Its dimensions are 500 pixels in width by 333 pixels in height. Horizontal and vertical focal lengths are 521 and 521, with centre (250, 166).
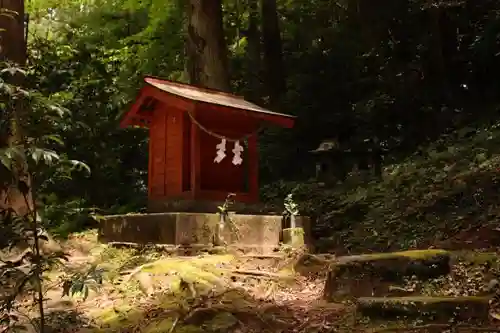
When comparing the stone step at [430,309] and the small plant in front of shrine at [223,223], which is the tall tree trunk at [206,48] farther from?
the stone step at [430,309]

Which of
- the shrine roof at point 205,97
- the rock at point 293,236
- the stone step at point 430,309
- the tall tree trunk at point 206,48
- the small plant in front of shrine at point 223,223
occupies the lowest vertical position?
the stone step at point 430,309

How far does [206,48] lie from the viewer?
10727 millimetres

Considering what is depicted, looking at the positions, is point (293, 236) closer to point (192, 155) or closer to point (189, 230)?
point (189, 230)

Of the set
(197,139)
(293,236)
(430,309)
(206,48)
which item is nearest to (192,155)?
(197,139)

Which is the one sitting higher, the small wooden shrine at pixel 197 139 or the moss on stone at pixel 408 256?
the small wooden shrine at pixel 197 139

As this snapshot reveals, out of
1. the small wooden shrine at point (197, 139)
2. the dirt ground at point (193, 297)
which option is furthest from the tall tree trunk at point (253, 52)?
the dirt ground at point (193, 297)

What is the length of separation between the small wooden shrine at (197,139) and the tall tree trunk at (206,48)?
71.4 inches

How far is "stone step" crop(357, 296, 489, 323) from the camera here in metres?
3.79

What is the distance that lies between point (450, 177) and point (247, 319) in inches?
232

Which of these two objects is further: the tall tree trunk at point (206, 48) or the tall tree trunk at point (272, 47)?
the tall tree trunk at point (272, 47)

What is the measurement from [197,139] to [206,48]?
3.38 m

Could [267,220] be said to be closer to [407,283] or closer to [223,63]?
[407,283]

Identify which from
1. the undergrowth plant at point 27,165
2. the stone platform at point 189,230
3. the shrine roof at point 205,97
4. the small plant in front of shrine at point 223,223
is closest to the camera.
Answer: the undergrowth plant at point 27,165

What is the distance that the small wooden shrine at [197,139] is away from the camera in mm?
7965
